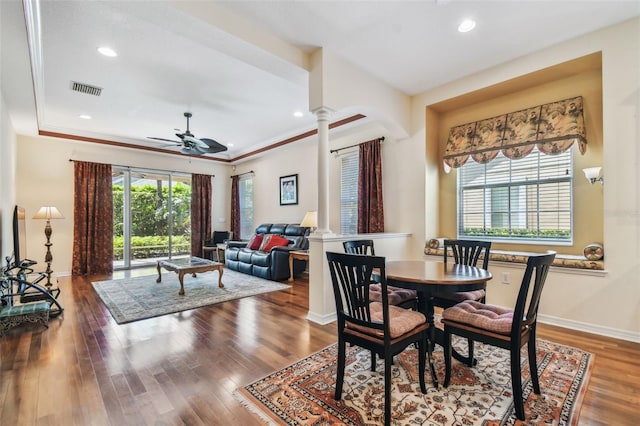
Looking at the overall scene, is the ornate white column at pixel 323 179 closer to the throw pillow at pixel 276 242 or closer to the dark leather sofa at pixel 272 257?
the dark leather sofa at pixel 272 257

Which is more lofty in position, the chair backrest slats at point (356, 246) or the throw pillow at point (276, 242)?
the chair backrest slats at point (356, 246)

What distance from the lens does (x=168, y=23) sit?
97.7 inches

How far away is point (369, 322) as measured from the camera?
5.94 ft

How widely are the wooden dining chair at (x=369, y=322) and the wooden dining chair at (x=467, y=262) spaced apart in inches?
18.0

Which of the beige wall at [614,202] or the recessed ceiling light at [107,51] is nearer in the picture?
the beige wall at [614,202]

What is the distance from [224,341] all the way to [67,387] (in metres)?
1.14

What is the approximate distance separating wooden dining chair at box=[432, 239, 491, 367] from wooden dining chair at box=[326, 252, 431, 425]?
18.0 inches

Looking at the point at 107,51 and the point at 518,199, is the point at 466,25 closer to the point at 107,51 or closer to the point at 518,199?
the point at 518,199

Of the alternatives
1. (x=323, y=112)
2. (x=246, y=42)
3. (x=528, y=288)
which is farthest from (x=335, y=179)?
(x=528, y=288)

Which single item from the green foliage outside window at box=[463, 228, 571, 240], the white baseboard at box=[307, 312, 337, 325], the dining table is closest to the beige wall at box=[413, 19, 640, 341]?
the green foliage outside window at box=[463, 228, 571, 240]

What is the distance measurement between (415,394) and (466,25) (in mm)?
3240

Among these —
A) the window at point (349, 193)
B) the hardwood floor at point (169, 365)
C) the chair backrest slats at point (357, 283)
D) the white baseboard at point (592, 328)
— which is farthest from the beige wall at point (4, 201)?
the white baseboard at point (592, 328)

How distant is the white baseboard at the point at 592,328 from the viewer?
279 cm

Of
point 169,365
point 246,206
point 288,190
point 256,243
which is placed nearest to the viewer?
point 169,365
